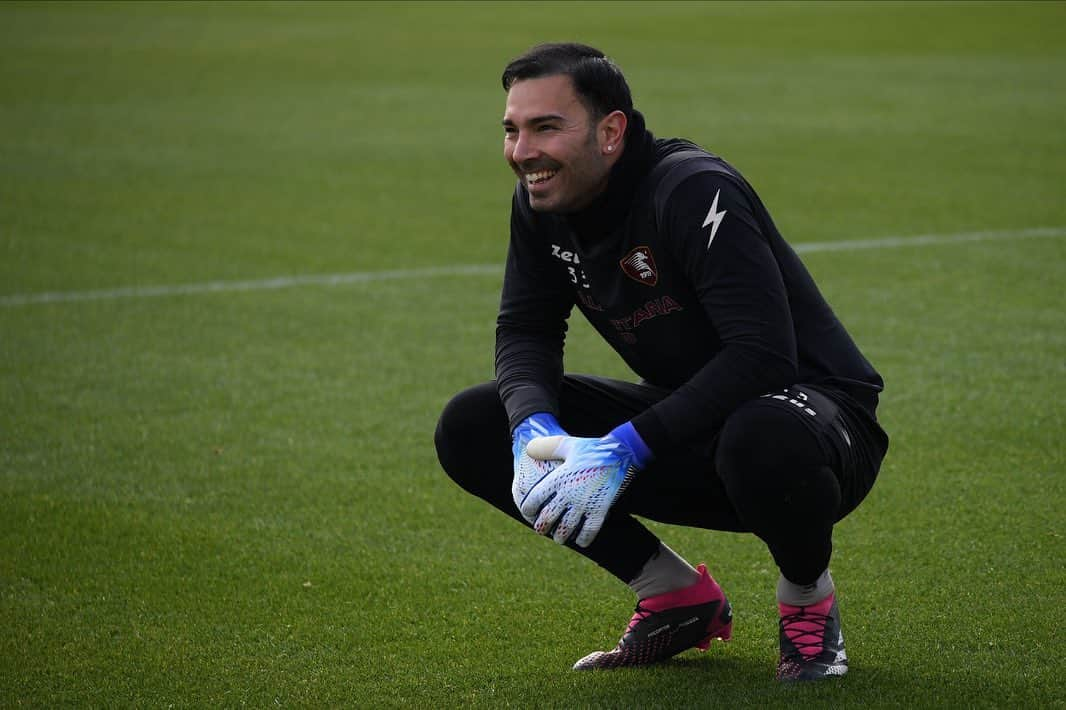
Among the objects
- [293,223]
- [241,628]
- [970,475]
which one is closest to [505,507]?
[241,628]

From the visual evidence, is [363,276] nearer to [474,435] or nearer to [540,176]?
[474,435]

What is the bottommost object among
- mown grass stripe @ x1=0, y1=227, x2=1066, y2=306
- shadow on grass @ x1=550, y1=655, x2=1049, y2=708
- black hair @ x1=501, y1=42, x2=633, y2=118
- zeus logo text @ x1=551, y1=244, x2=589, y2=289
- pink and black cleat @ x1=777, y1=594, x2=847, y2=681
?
mown grass stripe @ x1=0, y1=227, x2=1066, y2=306

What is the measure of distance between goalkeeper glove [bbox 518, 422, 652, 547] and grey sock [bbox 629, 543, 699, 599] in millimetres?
442

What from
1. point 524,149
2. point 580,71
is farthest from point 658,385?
point 580,71

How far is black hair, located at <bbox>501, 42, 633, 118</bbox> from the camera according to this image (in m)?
3.22

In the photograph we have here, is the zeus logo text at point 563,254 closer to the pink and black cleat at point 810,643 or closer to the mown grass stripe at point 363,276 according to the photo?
the pink and black cleat at point 810,643

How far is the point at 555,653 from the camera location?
3.64m

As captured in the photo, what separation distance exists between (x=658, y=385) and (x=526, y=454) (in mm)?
481

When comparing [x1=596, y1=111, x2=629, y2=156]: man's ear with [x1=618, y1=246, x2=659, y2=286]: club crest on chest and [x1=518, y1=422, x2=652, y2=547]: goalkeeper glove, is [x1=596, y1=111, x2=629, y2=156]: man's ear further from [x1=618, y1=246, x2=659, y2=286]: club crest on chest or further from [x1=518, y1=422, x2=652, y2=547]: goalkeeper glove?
[x1=518, y1=422, x2=652, y2=547]: goalkeeper glove

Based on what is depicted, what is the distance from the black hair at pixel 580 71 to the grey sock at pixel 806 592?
1.14 meters

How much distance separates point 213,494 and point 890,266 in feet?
15.8

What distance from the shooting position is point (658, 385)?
357cm

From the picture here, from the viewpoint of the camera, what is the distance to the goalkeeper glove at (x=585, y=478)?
3.10m

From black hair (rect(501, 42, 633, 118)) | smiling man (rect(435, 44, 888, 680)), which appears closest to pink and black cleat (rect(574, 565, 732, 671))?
smiling man (rect(435, 44, 888, 680))
